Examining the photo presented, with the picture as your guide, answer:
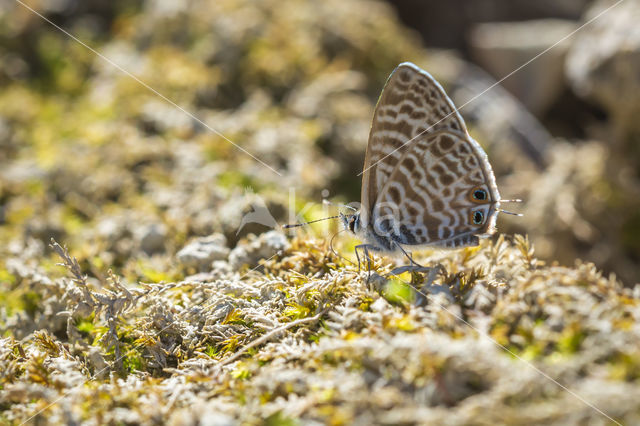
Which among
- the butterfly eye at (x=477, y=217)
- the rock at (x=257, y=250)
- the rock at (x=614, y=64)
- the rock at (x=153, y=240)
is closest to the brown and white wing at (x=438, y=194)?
the butterfly eye at (x=477, y=217)

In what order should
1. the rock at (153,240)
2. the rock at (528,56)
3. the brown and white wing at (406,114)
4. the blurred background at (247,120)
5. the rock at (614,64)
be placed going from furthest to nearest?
the rock at (528,56) < the rock at (614,64) < the blurred background at (247,120) < the rock at (153,240) < the brown and white wing at (406,114)

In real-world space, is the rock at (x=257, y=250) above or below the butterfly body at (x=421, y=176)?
below

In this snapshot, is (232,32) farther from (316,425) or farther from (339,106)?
(316,425)

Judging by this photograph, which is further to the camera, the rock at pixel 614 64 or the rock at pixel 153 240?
the rock at pixel 614 64

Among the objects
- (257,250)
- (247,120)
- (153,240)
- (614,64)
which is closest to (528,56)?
(614,64)

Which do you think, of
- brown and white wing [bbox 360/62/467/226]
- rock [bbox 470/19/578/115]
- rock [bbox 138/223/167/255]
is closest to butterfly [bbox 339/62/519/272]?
brown and white wing [bbox 360/62/467/226]

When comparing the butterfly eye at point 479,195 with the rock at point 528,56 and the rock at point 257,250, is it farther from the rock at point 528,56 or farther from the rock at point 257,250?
the rock at point 528,56

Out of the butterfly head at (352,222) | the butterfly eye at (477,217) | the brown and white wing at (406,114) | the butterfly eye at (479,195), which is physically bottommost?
the butterfly head at (352,222)

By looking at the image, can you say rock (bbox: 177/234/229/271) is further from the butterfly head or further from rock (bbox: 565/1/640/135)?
rock (bbox: 565/1/640/135)
